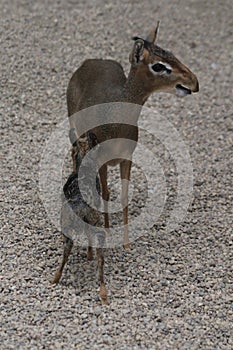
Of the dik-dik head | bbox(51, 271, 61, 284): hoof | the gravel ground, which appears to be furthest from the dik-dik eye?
bbox(51, 271, 61, 284): hoof

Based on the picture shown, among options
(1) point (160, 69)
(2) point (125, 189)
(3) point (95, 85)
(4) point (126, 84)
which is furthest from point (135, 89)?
(2) point (125, 189)

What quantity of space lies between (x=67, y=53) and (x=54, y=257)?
7.76ft

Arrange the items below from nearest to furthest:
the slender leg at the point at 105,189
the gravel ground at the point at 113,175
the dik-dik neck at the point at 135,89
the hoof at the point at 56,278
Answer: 1. the gravel ground at the point at 113,175
2. the hoof at the point at 56,278
3. the dik-dik neck at the point at 135,89
4. the slender leg at the point at 105,189

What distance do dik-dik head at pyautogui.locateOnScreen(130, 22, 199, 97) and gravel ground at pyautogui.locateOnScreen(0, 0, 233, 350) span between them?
88 centimetres

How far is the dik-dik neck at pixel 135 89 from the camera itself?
12.3ft

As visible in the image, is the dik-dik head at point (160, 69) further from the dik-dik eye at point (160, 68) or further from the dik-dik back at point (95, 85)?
the dik-dik back at point (95, 85)

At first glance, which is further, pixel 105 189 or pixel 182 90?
pixel 105 189

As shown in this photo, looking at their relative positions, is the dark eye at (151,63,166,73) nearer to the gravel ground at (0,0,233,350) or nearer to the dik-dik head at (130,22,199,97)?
the dik-dik head at (130,22,199,97)

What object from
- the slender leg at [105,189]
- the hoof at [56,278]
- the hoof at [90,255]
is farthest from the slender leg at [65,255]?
the slender leg at [105,189]

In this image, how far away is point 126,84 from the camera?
12.5 ft

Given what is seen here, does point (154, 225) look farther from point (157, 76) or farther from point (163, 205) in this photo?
point (157, 76)

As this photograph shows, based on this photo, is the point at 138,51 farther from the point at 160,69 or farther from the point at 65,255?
the point at 65,255

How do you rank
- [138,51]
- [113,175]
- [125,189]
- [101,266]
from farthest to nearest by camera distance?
[113,175]
[125,189]
[138,51]
[101,266]

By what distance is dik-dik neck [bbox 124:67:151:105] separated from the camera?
12.3 feet
